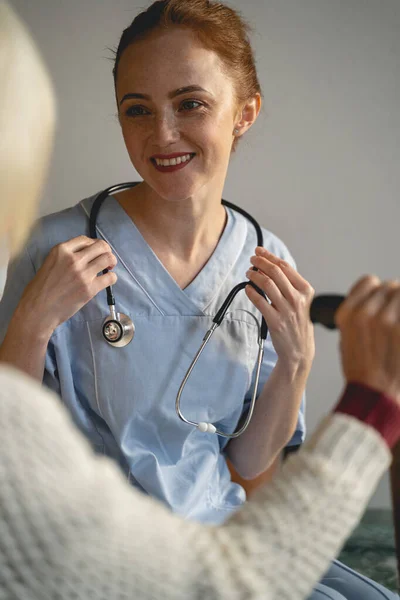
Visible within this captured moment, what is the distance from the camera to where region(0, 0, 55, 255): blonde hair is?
0.66 metres

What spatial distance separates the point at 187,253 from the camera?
127 centimetres

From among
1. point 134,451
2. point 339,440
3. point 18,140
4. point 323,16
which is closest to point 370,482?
point 339,440

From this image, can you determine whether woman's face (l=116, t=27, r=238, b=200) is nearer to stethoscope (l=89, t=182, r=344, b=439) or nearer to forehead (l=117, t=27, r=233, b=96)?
forehead (l=117, t=27, r=233, b=96)

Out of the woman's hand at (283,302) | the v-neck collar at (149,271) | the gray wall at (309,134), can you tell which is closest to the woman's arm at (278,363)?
the woman's hand at (283,302)

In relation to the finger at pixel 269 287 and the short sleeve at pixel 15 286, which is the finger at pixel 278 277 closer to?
the finger at pixel 269 287

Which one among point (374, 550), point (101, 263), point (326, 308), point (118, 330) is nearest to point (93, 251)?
point (101, 263)

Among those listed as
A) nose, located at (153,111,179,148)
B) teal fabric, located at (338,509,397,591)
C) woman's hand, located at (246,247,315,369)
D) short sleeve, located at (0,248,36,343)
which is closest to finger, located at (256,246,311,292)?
woman's hand, located at (246,247,315,369)

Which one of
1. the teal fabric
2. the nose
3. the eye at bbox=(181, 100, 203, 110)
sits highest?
the eye at bbox=(181, 100, 203, 110)

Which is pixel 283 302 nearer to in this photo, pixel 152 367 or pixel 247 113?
pixel 152 367

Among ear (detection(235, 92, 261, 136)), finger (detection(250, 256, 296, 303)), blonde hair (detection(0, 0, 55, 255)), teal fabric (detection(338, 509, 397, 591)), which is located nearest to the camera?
blonde hair (detection(0, 0, 55, 255))

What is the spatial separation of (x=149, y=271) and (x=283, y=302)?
23 centimetres

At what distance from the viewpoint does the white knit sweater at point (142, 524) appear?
A: 1.82 ft

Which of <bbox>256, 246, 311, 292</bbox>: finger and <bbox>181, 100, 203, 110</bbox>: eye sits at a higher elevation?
<bbox>181, 100, 203, 110</bbox>: eye

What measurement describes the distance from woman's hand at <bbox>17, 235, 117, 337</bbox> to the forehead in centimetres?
29
